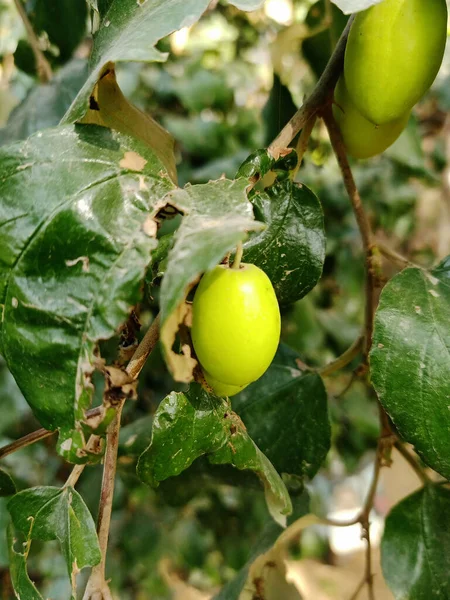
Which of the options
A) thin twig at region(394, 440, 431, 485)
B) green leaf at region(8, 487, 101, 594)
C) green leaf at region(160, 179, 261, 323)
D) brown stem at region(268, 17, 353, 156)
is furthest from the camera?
thin twig at region(394, 440, 431, 485)

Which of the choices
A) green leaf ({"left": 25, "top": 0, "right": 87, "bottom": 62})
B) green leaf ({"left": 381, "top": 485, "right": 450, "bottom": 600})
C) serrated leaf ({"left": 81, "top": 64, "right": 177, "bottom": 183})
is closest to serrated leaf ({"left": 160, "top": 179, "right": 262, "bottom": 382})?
serrated leaf ({"left": 81, "top": 64, "right": 177, "bottom": 183})

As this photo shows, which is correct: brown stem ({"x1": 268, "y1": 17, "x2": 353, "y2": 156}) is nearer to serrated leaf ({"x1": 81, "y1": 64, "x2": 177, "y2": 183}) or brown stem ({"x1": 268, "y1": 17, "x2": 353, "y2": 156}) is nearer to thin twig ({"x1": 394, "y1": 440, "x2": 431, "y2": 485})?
serrated leaf ({"x1": 81, "y1": 64, "x2": 177, "y2": 183})

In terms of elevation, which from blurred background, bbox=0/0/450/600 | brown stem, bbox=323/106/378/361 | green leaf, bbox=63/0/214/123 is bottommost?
blurred background, bbox=0/0/450/600

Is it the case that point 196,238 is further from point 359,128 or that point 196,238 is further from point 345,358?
point 345,358

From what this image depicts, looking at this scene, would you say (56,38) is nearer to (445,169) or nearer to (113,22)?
(113,22)

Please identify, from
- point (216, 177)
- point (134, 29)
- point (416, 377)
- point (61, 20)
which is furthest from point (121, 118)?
point (216, 177)

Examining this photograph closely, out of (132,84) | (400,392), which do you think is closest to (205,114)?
(132,84)
